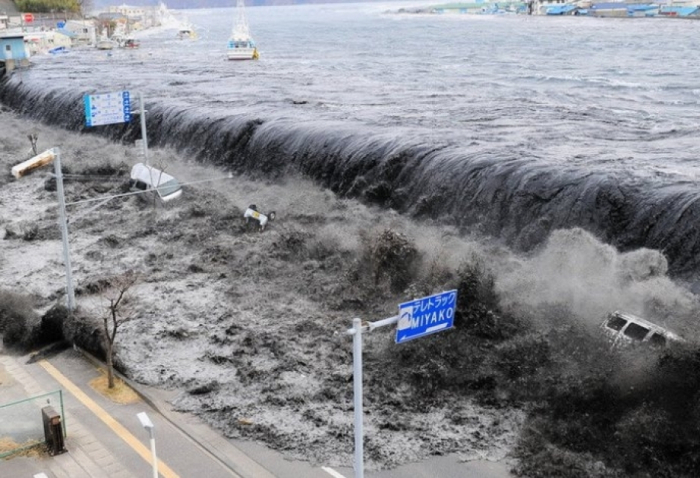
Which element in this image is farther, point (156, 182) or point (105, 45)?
point (105, 45)

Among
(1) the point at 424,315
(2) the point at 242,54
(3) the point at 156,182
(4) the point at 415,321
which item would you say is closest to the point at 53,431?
(4) the point at 415,321

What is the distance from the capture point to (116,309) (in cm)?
2231

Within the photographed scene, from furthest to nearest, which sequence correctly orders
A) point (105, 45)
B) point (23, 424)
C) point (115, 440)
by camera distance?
point (105, 45) < point (115, 440) < point (23, 424)

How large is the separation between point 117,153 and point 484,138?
23213mm

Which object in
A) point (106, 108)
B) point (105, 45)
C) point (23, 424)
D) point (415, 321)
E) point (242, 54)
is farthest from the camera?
point (105, 45)

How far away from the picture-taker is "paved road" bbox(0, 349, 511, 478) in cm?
1708

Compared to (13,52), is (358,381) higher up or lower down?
lower down

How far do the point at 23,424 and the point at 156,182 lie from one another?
22162 mm

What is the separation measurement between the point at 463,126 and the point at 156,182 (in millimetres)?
16242

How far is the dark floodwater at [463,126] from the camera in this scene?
29.2 metres

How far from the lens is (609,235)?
1073 inches

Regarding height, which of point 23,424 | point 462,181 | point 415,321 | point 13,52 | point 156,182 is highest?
point 415,321

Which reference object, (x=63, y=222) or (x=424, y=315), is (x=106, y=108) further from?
(x=424, y=315)

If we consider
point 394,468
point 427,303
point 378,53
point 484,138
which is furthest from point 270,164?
point 378,53
